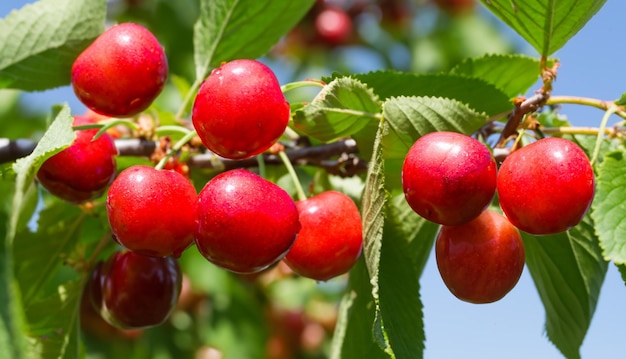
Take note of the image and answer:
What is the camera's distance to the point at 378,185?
1.20 m

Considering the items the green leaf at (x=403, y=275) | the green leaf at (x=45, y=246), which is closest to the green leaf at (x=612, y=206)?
the green leaf at (x=403, y=275)

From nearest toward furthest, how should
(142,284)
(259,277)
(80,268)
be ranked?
(142,284), (80,268), (259,277)

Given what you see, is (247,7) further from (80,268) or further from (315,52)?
(315,52)

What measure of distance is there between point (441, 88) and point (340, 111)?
251 millimetres

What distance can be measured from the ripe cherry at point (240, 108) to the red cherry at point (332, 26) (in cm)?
356

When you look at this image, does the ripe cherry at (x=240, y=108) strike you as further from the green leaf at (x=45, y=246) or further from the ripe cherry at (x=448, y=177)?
the green leaf at (x=45, y=246)

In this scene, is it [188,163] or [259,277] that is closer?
[188,163]

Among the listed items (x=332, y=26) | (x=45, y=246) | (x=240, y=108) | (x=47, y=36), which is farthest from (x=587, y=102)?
(x=332, y=26)

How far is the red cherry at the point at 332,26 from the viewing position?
15.6 feet

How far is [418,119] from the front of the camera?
132cm

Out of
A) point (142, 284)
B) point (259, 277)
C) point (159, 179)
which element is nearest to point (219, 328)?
point (259, 277)

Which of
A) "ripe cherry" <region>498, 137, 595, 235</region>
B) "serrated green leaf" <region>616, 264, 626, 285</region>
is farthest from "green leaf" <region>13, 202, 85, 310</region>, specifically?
"serrated green leaf" <region>616, 264, 626, 285</region>

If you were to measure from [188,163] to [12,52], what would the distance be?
A: 43 cm

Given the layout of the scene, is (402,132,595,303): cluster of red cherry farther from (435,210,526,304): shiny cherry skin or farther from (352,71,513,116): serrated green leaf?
(352,71,513,116): serrated green leaf
